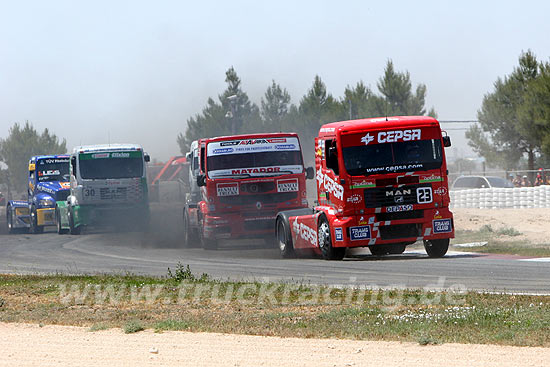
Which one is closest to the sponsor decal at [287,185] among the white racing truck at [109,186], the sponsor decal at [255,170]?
the sponsor decal at [255,170]

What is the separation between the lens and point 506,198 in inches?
1374

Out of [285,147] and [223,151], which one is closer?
[223,151]

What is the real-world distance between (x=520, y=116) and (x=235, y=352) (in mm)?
43624

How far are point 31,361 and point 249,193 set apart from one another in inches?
571

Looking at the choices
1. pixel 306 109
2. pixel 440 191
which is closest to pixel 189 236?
pixel 440 191

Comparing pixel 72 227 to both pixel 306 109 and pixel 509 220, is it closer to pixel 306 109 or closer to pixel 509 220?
pixel 509 220

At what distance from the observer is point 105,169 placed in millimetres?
30984

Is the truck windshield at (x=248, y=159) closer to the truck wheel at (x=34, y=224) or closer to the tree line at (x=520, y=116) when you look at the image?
the truck wheel at (x=34, y=224)

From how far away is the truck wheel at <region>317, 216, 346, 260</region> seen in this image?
1783 cm

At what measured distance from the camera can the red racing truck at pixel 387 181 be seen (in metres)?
17.0

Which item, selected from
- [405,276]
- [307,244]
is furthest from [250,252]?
[405,276]

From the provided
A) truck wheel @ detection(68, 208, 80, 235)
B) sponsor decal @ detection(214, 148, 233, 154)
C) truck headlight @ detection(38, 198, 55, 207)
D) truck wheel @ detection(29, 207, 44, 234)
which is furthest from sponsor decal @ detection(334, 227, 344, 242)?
truck wheel @ detection(29, 207, 44, 234)

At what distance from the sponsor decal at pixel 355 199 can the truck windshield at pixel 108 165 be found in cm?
1583

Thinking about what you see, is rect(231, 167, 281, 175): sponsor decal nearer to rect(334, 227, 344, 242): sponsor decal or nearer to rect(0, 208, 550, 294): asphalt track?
rect(0, 208, 550, 294): asphalt track
